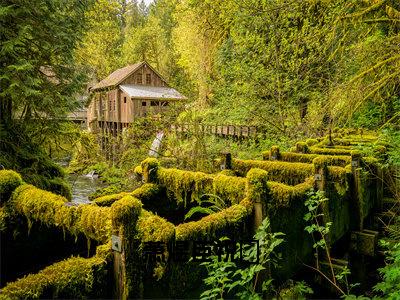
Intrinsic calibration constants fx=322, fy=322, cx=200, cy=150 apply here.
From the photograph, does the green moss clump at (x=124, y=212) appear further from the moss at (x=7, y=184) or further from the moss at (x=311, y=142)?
the moss at (x=311, y=142)

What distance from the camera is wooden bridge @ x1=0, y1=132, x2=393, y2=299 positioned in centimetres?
304

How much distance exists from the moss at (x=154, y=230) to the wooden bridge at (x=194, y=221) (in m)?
0.01

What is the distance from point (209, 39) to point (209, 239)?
81.4 ft

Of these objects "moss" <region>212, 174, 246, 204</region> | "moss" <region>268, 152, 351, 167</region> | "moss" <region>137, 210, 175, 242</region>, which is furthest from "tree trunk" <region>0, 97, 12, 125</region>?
"moss" <region>137, 210, 175, 242</region>

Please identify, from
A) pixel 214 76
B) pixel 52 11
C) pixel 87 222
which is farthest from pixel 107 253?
pixel 214 76

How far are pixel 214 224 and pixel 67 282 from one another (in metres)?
1.87

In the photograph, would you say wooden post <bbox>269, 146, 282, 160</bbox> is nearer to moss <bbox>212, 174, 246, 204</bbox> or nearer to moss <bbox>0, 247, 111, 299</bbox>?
moss <bbox>212, 174, 246, 204</bbox>

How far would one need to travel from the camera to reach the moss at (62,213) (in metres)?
3.43

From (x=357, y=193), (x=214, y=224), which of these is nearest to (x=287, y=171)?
(x=357, y=193)

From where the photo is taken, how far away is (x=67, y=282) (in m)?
2.79

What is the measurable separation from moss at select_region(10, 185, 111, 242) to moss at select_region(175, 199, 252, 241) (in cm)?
84

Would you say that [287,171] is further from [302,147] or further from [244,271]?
[244,271]

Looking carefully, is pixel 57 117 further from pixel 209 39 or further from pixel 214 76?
pixel 209 39

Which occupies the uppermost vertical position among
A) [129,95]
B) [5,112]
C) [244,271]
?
[129,95]
